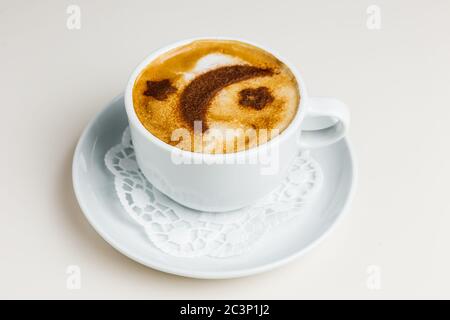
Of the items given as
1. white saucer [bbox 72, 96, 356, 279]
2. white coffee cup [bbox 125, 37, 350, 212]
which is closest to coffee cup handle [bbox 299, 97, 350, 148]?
white coffee cup [bbox 125, 37, 350, 212]

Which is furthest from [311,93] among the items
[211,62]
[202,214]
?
[202,214]

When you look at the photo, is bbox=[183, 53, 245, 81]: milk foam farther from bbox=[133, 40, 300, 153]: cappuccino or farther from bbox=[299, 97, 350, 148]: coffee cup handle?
bbox=[299, 97, 350, 148]: coffee cup handle

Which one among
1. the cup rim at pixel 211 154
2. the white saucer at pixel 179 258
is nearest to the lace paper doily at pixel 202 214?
the white saucer at pixel 179 258

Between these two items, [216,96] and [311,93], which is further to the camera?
[311,93]

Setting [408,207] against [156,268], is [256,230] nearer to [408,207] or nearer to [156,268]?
[156,268]

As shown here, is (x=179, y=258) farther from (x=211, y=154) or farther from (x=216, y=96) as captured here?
(x=216, y=96)

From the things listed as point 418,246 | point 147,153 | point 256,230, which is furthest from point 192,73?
point 418,246

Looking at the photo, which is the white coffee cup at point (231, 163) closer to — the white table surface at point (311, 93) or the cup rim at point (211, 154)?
the cup rim at point (211, 154)
